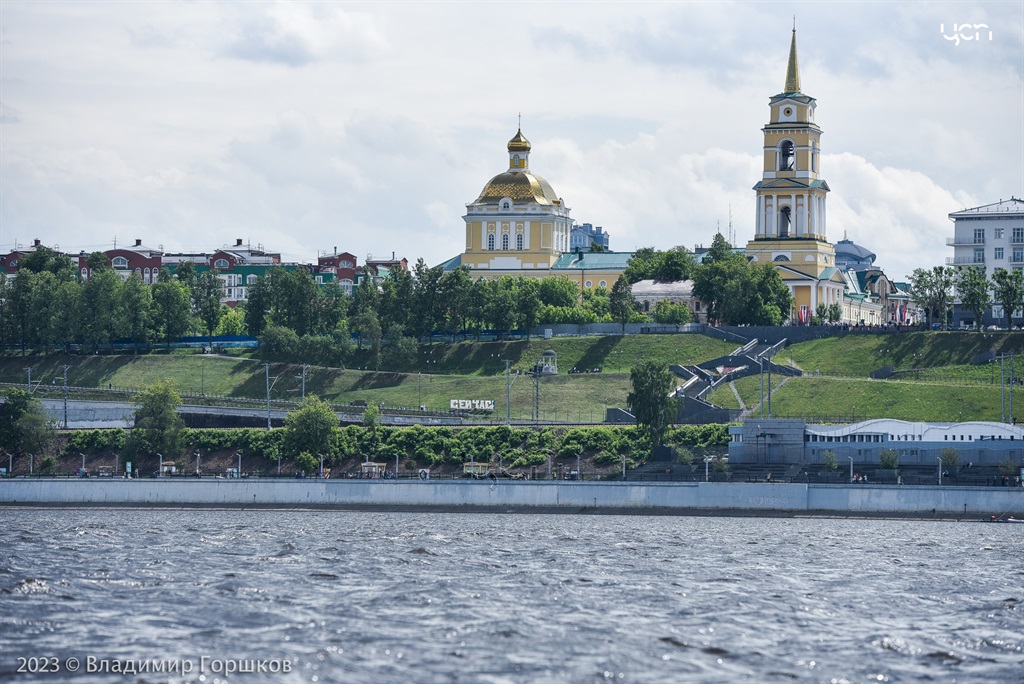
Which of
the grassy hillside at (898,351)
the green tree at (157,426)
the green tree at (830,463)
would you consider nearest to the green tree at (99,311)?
the green tree at (157,426)

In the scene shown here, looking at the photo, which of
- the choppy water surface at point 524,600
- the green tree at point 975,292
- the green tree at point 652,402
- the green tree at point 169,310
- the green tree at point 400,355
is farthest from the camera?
the green tree at point 169,310

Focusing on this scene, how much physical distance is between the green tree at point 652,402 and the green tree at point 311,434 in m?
22.9

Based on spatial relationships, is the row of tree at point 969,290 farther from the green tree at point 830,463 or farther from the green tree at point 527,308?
the green tree at point 830,463

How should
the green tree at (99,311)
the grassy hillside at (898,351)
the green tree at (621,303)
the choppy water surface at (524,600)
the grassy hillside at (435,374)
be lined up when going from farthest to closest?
1. the green tree at (99,311)
2. the green tree at (621,303)
3. the grassy hillside at (435,374)
4. the grassy hillside at (898,351)
5. the choppy water surface at (524,600)

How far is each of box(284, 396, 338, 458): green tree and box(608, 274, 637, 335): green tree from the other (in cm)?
5672

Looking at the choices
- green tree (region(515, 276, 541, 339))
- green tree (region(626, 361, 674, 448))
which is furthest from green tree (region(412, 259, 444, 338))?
green tree (region(626, 361, 674, 448))

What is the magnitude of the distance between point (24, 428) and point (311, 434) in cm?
2451

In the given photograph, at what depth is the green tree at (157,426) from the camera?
5438 inches

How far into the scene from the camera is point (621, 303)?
18588cm

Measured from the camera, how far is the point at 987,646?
65188 mm

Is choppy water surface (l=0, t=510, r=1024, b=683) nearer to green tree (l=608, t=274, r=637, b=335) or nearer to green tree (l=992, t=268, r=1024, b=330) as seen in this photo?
green tree (l=992, t=268, r=1024, b=330)

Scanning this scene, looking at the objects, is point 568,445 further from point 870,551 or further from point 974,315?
point 974,315

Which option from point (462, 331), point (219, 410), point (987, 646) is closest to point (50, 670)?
point (987, 646)

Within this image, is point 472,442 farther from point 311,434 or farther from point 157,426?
point 157,426
